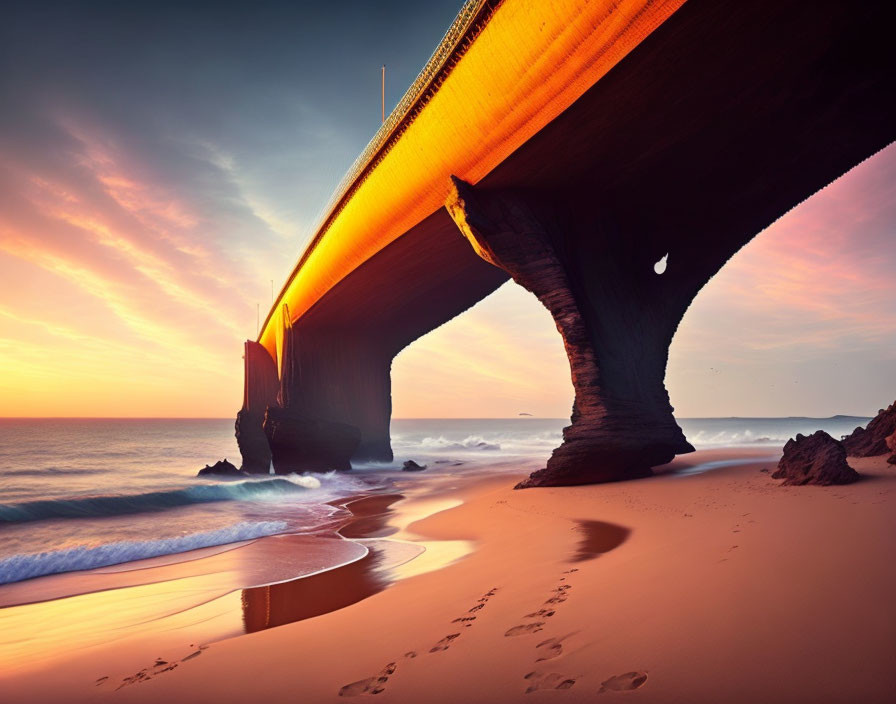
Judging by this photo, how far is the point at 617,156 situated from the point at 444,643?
1028cm

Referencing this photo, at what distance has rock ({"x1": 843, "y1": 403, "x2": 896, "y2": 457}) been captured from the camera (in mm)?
9914

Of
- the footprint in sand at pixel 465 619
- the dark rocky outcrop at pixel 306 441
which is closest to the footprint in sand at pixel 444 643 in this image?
the footprint in sand at pixel 465 619

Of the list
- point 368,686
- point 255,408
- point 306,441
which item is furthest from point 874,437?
point 255,408

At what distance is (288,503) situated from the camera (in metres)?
14.5

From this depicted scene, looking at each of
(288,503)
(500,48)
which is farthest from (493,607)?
(288,503)

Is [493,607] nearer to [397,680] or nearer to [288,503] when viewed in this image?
[397,680]

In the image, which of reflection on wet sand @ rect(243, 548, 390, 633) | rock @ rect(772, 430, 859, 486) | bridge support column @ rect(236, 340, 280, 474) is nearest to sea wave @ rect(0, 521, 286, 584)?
reflection on wet sand @ rect(243, 548, 390, 633)

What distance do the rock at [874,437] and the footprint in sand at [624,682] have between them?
33.5ft

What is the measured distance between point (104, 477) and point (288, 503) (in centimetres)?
1473

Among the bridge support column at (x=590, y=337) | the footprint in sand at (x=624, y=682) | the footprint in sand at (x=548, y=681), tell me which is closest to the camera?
the footprint in sand at (x=624, y=682)

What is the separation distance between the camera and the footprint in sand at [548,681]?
241cm

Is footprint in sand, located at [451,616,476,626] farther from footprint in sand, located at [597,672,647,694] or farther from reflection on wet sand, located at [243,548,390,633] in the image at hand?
reflection on wet sand, located at [243,548,390,633]

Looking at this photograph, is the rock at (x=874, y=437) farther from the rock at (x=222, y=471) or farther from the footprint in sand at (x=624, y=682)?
the rock at (x=222, y=471)

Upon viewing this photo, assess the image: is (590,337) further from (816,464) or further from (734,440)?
(734,440)
